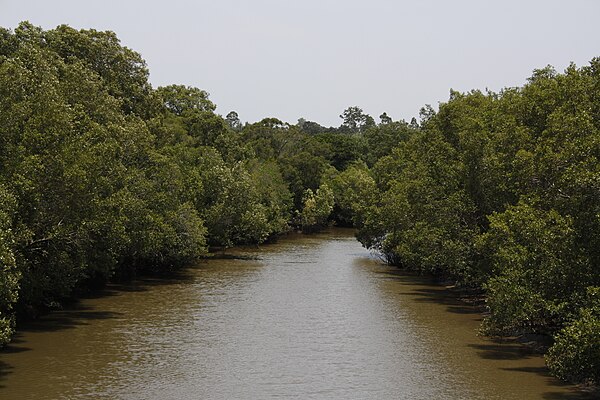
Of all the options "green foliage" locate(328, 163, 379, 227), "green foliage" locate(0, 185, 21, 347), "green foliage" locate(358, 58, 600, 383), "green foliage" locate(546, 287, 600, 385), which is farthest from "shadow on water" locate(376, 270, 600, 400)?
"green foliage" locate(328, 163, 379, 227)

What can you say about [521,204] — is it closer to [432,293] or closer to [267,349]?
[267,349]

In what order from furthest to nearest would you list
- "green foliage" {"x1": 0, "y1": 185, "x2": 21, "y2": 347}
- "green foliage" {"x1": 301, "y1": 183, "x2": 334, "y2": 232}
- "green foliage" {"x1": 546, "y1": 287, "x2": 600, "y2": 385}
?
"green foliage" {"x1": 301, "y1": 183, "x2": 334, "y2": 232} < "green foliage" {"x1": 0, "y1": 185, "x2": 21, "y2": 347} < "green foliage" {"x1": 546, "y1": 287, "x2": 600, "y2": 385}

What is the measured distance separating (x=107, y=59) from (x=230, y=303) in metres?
22.7

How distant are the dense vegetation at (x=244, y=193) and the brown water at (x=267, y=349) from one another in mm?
1737

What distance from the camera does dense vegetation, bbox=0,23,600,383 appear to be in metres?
22.9

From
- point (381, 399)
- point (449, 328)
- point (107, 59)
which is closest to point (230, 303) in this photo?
point (449, 328)

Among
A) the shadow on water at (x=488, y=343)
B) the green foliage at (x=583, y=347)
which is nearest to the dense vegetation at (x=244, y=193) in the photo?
the green foliage at (x=583, y=347)

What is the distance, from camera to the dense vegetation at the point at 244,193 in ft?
75.3

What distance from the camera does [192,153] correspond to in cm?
6178

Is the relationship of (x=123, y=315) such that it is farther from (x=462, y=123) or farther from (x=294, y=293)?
(x=462, y=123)

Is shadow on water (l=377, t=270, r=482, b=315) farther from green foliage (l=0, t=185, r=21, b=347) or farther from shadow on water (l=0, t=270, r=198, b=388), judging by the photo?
green foliage (l=0, t=185, r=21, b=347)

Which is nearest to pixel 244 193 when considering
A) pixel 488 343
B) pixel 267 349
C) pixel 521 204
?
pixel 267 349

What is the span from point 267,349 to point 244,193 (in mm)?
33779

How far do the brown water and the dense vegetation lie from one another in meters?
1.74
